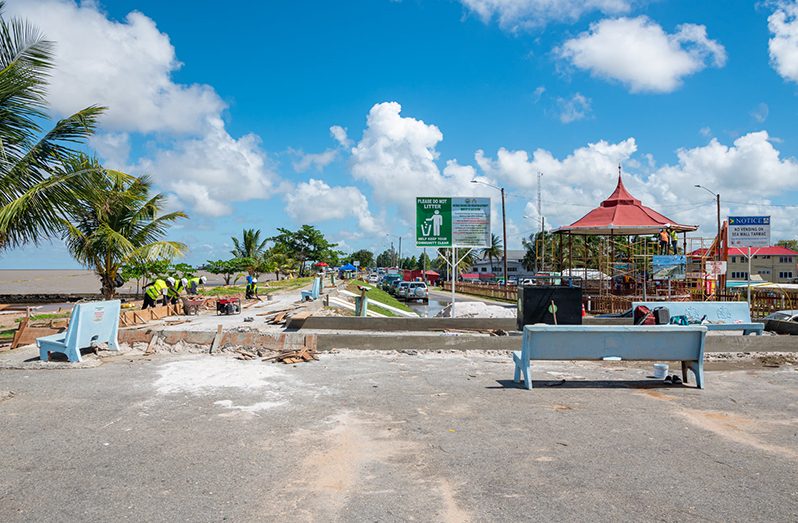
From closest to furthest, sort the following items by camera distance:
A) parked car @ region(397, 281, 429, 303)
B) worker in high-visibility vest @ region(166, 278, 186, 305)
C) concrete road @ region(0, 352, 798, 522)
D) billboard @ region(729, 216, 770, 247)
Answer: concrete road @ region(0, 352, 798, 522) < worker in high-visibility vest @ region(166, 278, 186, 305) < billboard @ region(729, 216, 770, 247) < parked car @ region(397, 281, 429, 303)

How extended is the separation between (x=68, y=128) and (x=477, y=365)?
9340 mm

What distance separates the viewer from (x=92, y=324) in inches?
394

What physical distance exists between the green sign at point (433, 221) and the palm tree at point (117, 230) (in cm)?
782

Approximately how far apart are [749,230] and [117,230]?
2229cm

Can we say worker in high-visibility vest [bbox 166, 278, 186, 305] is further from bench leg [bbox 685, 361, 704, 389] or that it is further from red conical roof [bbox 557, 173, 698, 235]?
red conical roof [bbox 557, 173, 698, 235]

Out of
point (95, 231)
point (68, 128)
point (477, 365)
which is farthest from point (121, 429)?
point (95, 231)

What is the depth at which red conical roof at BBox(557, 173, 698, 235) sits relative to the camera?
29.2 meters

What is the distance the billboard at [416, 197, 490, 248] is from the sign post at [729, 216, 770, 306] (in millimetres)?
10830

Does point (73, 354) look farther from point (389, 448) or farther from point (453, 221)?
point (453, 221)

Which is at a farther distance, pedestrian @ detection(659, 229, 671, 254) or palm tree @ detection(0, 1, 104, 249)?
pedestrian @ detection(659, 229, 671, 254)

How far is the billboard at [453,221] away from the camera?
17.3 metres

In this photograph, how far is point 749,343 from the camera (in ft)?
36.1

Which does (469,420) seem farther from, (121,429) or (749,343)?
(749,343)

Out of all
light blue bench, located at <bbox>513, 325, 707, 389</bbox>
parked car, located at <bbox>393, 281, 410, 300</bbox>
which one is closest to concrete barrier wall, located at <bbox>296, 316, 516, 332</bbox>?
light blue bench, located at <bbox>513, 325, 707, 389</bbox>
